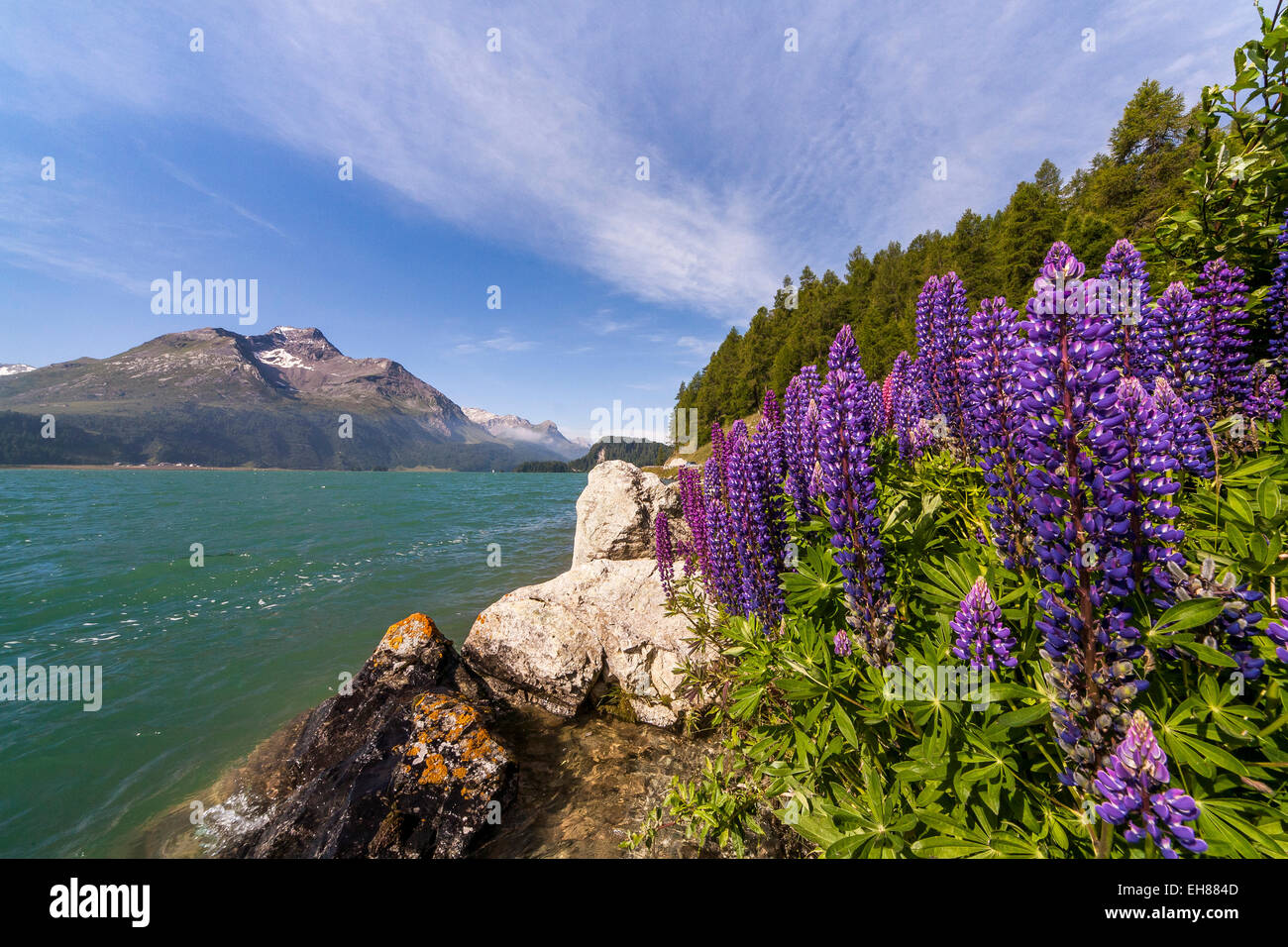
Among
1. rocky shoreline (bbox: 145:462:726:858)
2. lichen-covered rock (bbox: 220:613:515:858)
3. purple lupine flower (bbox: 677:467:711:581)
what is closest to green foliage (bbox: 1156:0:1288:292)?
purple lupine flower (bbox: 677:467:711:581)

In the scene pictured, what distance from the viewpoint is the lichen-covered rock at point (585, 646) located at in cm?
799

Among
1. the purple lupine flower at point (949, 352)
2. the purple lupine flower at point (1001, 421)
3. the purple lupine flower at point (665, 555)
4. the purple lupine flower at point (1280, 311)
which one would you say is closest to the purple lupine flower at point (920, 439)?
the purple lupine flower at point (949, 352)

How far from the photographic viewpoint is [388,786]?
19.8 ft

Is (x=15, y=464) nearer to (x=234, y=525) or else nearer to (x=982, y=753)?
(x=234, y=525)

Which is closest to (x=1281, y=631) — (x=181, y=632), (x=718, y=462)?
(x=718, y=462)

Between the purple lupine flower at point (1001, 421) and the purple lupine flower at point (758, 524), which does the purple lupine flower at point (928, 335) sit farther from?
the purple lupine flower at point (758, 524)

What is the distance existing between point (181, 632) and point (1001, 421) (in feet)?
68.8

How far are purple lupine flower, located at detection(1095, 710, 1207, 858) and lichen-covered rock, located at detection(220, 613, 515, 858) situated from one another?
6478 mm

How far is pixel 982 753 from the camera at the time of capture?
224cm

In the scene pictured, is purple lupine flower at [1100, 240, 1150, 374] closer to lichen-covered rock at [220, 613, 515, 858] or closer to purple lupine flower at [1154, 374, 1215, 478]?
purple lupine flower at [1154, 374, 1215, 478]

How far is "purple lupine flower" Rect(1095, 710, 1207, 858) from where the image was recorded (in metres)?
1.46

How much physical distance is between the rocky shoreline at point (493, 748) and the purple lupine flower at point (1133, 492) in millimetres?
4417
